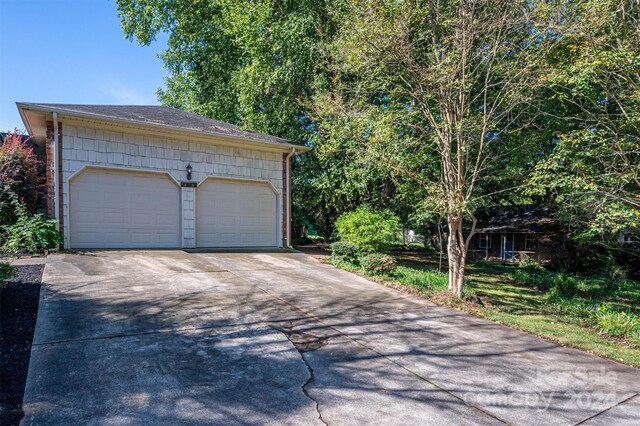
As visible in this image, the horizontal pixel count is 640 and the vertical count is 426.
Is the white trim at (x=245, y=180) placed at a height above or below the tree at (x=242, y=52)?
below

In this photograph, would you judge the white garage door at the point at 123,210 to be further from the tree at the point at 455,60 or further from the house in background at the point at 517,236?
the house in background at the point at 517,236

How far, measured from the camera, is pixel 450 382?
3.55 meters

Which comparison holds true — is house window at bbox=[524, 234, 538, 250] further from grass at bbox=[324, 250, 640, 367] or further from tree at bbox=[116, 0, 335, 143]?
tree at bbox=[116, 0, 335, 143]

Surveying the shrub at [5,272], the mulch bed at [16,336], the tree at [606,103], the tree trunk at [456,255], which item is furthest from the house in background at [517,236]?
the shrub at [5,272]

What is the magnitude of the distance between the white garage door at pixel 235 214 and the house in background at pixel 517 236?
13.5m

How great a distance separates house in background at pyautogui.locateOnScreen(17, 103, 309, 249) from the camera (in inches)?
344

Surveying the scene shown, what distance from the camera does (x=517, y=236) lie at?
2347 cm

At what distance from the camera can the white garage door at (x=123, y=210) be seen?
352 inches

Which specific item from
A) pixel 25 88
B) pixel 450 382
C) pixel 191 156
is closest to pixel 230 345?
pixel 450 382

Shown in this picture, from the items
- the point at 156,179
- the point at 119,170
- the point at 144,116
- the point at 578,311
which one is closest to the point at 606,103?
the point at 578,311

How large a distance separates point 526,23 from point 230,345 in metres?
7.91

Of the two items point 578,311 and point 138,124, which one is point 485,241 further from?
point 138,124

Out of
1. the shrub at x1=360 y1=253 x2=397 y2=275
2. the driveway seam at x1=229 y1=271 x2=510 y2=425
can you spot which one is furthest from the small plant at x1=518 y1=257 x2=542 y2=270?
the driveway seam at x1=229 y1=271 x2=510 y2=425

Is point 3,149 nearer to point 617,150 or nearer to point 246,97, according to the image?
point 246,97
